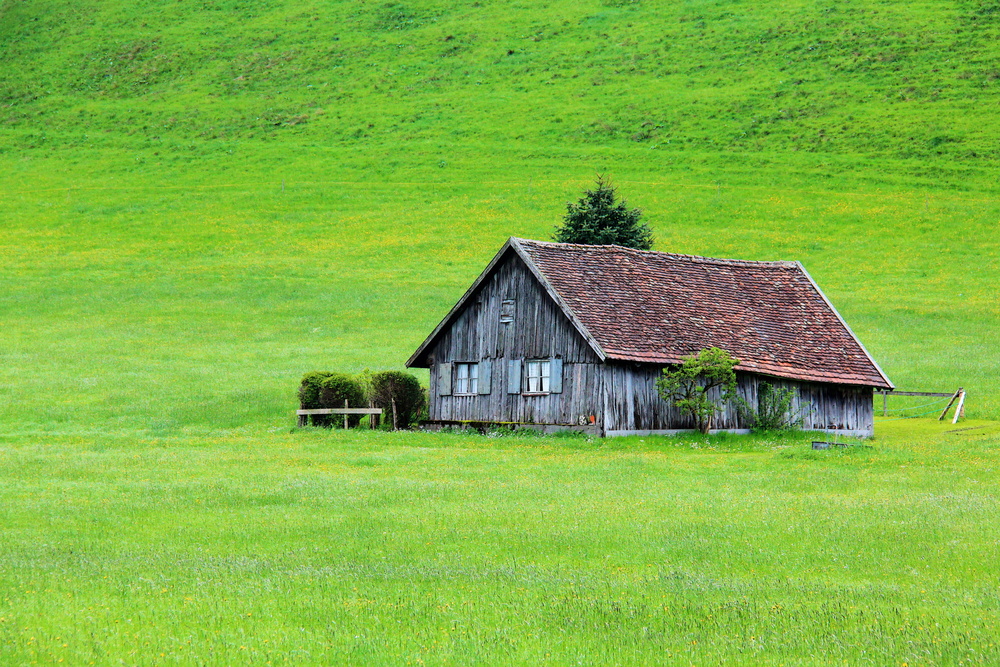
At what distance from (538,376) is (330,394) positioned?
6884mm

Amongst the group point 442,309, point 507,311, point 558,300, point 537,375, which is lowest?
point 537,375

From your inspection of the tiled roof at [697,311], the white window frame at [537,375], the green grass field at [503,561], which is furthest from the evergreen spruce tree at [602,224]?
the green grass field at [503,561]

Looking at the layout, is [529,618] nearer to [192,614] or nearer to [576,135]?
[192,614]

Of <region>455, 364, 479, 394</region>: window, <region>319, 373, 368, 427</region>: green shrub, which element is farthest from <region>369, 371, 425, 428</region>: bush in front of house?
<region>455, 364, 479, 394</region>: window

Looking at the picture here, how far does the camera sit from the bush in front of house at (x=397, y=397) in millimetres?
38875

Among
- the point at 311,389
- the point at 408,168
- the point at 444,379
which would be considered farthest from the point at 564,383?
the point at 408,168

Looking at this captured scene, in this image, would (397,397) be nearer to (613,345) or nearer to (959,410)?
(613,345)

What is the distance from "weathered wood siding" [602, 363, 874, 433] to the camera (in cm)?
3516

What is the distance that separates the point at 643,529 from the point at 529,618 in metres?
6.18

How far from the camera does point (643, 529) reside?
60.3 ft

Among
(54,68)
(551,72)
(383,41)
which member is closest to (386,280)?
(551,72)

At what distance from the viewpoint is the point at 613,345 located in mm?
34875

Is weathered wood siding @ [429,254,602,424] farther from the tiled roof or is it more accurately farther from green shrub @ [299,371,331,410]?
green shrub @ [299,371,331,410]

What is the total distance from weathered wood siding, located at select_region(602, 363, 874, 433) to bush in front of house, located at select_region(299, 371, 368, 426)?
8.53 meters
